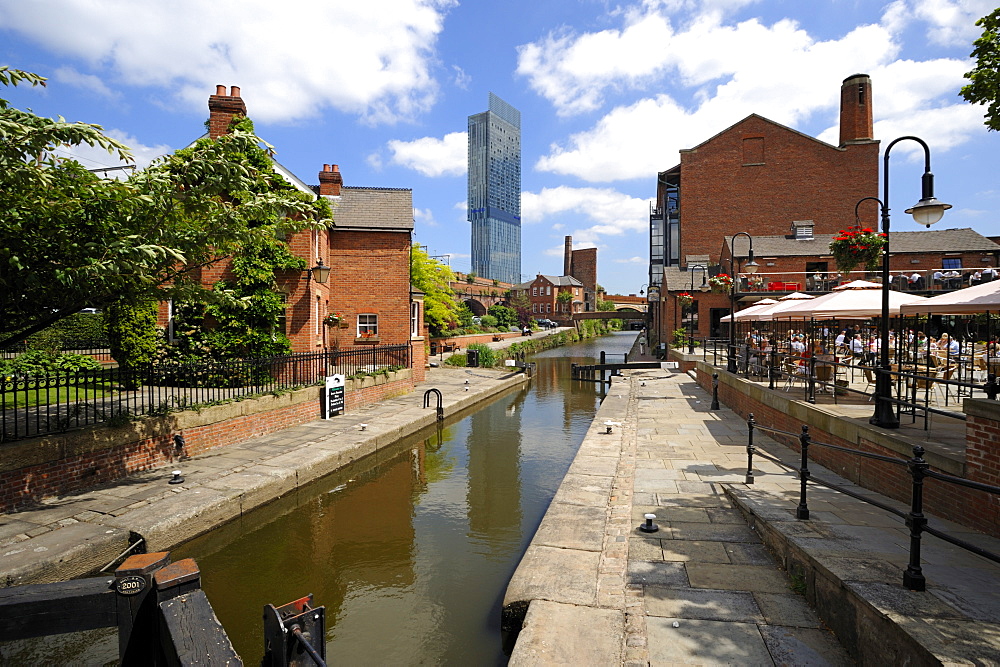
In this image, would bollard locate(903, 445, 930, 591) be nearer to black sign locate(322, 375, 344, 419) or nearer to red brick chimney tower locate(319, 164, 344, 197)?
black sign locate(322, 375, 344, 419)

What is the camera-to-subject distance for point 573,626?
4367 mm

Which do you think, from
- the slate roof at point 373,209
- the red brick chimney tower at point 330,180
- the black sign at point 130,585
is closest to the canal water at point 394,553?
the black sign at point 130,585

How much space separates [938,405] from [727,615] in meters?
7.73

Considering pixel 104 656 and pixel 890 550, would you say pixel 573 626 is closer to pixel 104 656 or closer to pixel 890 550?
pixel 890 550

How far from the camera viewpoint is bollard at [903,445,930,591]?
12.4 feet

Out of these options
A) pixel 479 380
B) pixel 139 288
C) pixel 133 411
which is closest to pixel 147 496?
pixel 133 411

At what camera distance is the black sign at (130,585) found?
2.94 metres

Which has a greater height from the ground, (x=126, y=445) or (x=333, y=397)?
(x=333, y=397)

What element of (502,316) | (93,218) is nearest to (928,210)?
(93,218)

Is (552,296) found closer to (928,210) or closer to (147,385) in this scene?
(147,385)

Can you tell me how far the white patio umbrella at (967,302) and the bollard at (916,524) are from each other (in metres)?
3.46

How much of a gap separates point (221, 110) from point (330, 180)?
6470 millimetres

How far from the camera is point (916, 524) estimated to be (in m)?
3.79

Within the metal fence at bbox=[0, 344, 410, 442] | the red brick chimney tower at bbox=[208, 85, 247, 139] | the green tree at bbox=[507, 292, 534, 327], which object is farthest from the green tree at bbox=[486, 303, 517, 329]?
the red brick chimney tower at bbox=[208, 85, 247, 139]
